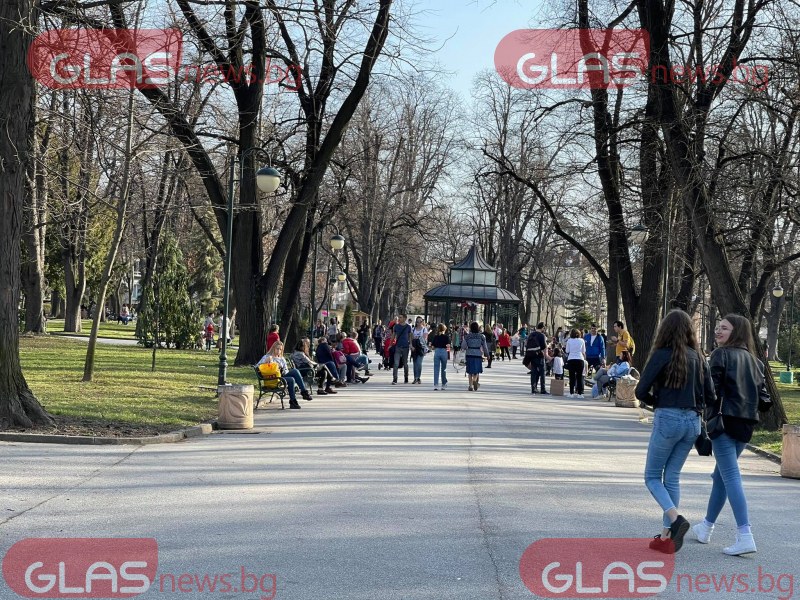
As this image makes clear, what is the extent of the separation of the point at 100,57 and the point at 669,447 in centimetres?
1478

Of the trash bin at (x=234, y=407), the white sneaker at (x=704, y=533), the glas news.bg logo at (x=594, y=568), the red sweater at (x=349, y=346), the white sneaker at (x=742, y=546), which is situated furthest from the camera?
the red sweater at (x=349, y=346)

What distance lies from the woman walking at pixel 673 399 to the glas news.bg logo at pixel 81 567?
376 centimetres

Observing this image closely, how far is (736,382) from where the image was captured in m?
8.07

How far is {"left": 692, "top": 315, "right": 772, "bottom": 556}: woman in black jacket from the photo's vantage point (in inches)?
313

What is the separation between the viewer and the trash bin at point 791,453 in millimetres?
13172

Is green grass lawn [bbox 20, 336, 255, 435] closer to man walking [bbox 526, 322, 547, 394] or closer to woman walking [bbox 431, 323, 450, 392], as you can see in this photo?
woman walking [bbox 431, 323, 450, 392]

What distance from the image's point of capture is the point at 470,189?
7012 cm

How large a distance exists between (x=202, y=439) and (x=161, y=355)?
21.6m

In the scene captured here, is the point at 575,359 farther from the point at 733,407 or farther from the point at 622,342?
the point at 733,407

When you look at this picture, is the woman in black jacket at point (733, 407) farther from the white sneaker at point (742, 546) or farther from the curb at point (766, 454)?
the curb at point (766, 454)

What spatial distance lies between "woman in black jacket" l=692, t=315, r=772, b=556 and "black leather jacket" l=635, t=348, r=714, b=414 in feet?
0.29

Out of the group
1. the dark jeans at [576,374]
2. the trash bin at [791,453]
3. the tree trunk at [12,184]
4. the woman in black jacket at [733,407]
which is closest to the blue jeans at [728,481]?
the woman in black jacket at [733,407]

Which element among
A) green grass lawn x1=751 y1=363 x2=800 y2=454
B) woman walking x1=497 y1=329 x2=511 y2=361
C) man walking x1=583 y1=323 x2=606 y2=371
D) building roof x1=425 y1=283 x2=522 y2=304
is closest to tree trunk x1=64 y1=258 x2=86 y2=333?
building roof x1=425 y1=283 x2=522 y2=304

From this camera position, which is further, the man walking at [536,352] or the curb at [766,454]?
the man walking at [536,352]
